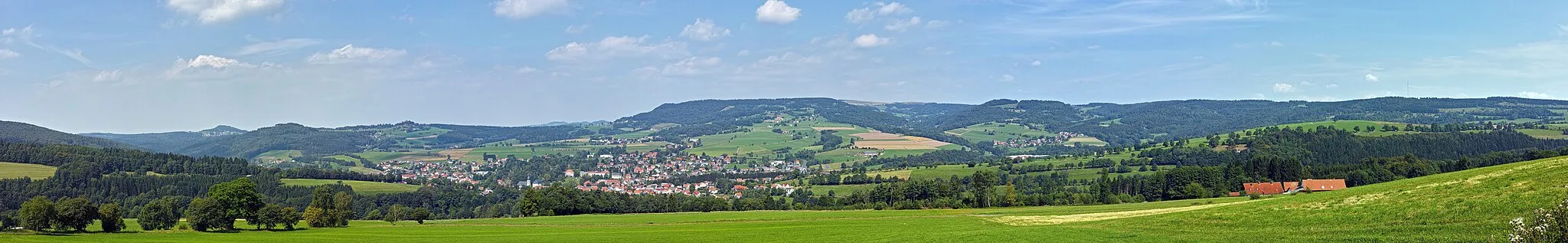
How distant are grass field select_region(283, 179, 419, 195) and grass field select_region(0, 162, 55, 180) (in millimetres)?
28804

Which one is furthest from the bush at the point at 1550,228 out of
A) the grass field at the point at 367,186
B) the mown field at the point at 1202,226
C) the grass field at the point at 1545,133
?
the grass field at the point at 1545,133

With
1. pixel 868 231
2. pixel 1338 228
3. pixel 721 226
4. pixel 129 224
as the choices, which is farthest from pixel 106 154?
pixel 1338 228

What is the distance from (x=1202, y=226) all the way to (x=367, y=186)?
14623 cm

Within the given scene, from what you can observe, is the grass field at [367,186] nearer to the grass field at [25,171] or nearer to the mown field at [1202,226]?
the grass field at [25,171]

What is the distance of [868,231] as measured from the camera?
142 feet

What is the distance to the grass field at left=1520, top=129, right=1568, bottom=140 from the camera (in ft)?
476

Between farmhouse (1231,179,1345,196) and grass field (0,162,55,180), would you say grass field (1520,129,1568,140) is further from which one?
grass field (0,162,55,180)

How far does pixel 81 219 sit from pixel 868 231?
4271cm

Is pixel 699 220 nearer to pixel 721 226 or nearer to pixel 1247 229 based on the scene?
pixel 721 226

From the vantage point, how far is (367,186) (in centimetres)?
14838

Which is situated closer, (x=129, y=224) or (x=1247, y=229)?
(x=1247, y=229)

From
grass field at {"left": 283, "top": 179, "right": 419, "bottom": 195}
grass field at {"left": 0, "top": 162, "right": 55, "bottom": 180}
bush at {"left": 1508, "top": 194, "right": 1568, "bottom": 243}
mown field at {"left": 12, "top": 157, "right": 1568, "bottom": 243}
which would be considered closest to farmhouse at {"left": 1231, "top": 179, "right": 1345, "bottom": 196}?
mown field at {"left": 12, "top": 157, "right": 1568, "bottom": 243}

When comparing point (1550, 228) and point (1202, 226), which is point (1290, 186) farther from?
point (1550, 228)

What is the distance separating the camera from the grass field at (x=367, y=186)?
453 ft
